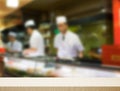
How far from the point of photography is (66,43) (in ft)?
3.58

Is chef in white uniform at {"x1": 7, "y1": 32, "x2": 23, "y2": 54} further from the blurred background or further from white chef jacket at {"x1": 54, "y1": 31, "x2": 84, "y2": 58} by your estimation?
white chef jacket at {"x1": 54, "y1": 31, "x2": 84, "y2": 58}

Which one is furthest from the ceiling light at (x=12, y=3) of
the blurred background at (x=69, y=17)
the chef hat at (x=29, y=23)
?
the chef hat at (x=29, y=23)

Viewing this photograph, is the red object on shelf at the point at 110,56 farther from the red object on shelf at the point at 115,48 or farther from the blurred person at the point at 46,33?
the blurred person at the point at 46,33

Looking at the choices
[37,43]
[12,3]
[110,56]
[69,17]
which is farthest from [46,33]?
[110,56]

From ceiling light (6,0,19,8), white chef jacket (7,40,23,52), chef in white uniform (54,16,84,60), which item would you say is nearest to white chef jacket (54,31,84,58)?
chef in white uniform (54,16,84,60)

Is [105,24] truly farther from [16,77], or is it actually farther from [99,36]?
[16,77]

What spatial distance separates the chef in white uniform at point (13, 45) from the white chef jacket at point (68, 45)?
243 mm

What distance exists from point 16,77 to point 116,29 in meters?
0.74

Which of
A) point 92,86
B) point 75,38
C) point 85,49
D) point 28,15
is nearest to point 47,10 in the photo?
point 28,15

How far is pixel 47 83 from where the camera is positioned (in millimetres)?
1003

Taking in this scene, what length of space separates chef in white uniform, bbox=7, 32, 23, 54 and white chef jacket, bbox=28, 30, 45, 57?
76mm

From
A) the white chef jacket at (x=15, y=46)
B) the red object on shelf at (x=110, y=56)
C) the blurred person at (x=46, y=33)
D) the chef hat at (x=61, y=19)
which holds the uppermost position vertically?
the chef hat at (x=61, y=19)

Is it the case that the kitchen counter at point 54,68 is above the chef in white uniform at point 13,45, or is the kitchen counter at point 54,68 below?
below

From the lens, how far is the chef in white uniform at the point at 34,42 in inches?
41.2
